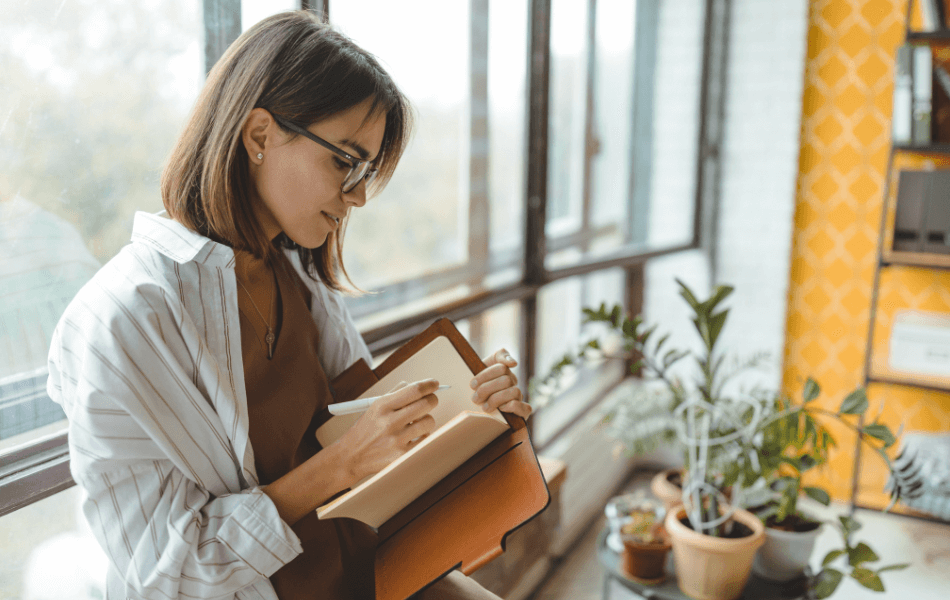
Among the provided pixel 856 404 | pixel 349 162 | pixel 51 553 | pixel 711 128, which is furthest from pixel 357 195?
pixel 711 128

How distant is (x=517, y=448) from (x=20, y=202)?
2.40ft

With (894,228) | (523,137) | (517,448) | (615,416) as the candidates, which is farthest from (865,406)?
(894,228)

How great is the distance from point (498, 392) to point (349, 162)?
0.39 m

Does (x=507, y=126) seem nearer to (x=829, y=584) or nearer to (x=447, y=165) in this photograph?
(x=447, y=165)

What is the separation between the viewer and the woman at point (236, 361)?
78cm

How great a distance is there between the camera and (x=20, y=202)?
905 mm

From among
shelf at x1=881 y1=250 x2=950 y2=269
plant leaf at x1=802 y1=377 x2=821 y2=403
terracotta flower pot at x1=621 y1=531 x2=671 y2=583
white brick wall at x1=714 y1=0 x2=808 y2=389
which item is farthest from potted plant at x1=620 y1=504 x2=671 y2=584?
shelf at x1=881 y1=250 x2=950 y2=269

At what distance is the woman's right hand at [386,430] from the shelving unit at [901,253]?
7.57 ft

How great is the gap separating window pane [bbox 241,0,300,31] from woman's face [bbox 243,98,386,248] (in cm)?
40

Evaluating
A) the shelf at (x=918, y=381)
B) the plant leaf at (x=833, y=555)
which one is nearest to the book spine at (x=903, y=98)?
the shelf at (x=918, y=381)

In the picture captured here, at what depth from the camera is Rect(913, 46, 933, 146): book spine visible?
7.99ft

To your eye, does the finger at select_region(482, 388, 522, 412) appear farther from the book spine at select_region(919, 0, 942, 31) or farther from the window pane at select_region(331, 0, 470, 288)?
the book spine at select_region(919, 0, 942, 31)

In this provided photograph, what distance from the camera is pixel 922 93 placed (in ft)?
8.10

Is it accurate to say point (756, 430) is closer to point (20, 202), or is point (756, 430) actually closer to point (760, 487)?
point (760, 487)
